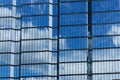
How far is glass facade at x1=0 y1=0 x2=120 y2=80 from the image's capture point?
113875mm

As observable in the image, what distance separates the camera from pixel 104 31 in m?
115

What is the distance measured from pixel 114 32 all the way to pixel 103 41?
3226 mm

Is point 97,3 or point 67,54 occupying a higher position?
point 97,3

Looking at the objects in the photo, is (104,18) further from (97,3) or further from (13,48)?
(13,48)

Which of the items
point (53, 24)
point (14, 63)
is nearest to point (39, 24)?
point (53, 24)

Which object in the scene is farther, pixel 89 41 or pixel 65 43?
pixel 65 43

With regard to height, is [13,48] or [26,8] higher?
[26,8]

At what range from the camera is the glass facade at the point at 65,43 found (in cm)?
11388

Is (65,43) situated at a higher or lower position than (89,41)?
lower

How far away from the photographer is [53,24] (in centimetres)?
11619

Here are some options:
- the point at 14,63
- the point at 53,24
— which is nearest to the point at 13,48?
the point at 14,63

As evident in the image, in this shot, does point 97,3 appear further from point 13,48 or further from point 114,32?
point 13,48

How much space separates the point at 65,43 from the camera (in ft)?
378

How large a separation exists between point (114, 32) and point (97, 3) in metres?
7.75
